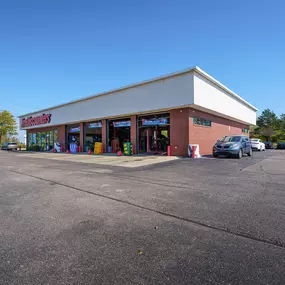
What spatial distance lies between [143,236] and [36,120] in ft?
115

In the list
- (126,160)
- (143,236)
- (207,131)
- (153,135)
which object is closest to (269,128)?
(207,131)

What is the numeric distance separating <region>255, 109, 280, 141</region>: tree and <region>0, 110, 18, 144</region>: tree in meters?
64.0

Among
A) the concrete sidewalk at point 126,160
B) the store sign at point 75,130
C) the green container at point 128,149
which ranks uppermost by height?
the store sign at point 75,130

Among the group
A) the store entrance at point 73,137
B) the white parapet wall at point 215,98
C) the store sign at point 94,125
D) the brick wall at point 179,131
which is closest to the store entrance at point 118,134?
the store sign at point 94,125

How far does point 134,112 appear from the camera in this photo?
1811cm

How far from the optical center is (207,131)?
18609 millimetres

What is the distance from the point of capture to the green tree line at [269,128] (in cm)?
4738

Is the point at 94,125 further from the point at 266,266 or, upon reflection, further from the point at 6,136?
the point at 6,136

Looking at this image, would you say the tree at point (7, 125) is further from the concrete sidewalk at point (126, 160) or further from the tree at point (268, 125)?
the tree at point (268, 125)

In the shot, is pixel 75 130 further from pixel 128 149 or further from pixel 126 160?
pixel 126 160

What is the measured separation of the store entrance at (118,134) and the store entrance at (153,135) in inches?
80.1

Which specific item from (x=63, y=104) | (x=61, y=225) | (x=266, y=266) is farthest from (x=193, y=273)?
(x=63, y=104)

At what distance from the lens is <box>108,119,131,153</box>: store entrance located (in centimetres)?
2098

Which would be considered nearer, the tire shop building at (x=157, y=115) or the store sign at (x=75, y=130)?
the tire shop building at (x=157, y=115)
